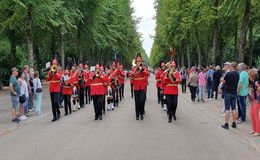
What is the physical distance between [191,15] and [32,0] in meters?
16.2

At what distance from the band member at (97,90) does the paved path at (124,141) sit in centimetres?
38

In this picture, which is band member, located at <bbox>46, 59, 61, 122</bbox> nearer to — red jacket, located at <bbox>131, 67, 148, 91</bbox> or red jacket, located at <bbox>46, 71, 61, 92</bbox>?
red jacket, located at <bbox>46, 71, 61, 92</bbox>

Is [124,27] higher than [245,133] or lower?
higher

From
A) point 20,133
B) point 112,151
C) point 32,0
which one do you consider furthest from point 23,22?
point 112,151

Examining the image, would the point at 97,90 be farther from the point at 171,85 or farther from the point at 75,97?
the point at 75,97

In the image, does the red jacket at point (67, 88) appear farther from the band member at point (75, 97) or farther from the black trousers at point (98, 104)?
the black trousers at point (98, 104)

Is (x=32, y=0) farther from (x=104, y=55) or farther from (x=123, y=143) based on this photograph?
(x=104, y=55)

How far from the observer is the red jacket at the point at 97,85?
11059mm

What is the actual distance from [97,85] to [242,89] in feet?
16.1

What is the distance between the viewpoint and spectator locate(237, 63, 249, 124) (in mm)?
9758

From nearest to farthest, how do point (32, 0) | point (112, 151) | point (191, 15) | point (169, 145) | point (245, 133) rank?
point (112, 151)
point (169, 145)
point (245, 133)
point (32, 0)
point (191, 15)

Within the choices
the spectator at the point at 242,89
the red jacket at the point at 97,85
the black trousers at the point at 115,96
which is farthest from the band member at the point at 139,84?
the black trousers at the point at 115,96

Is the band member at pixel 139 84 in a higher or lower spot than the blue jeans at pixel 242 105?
Result: higher

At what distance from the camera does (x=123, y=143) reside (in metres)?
7.28
